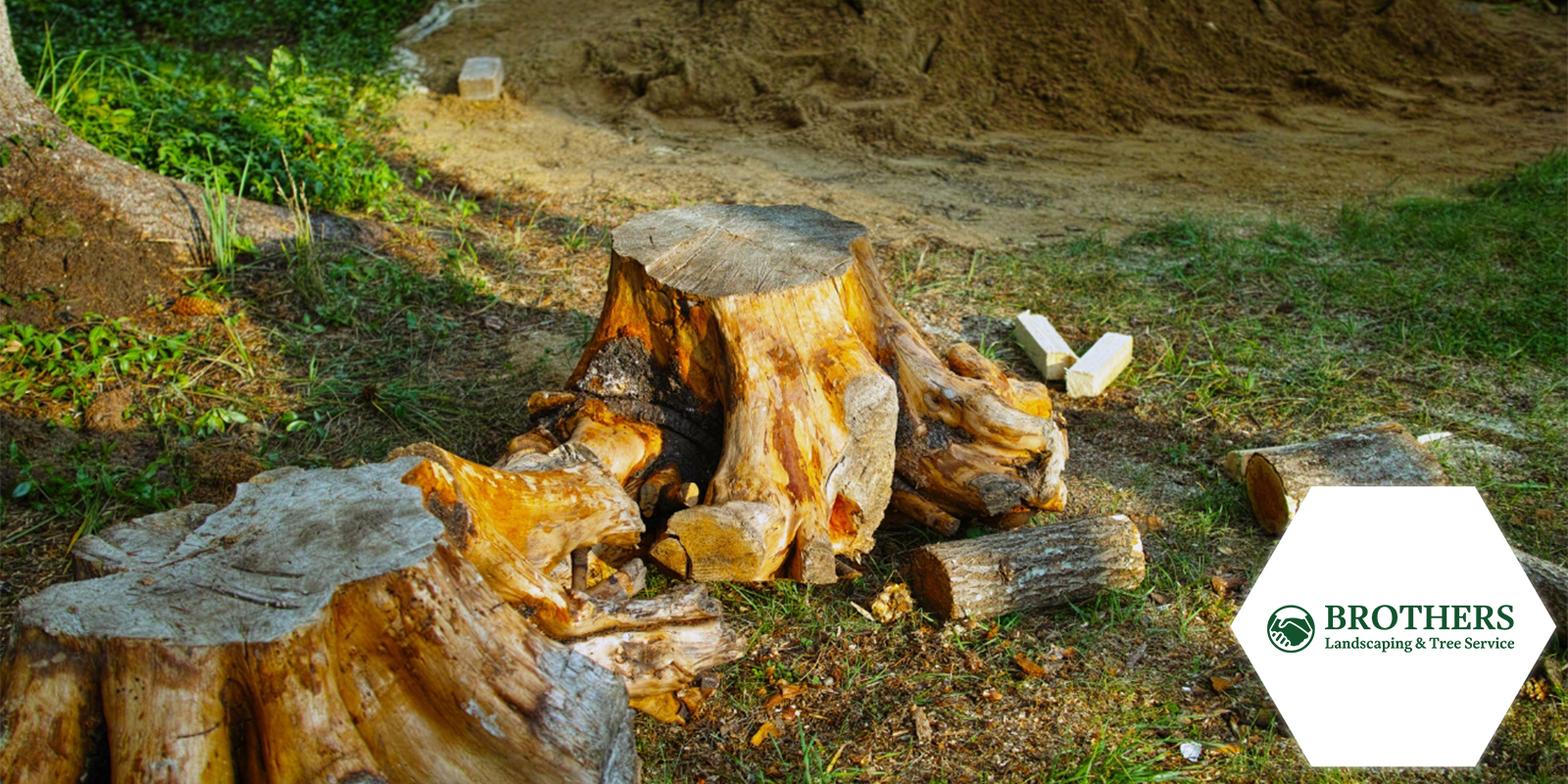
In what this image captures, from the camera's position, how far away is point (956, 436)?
10.4ft

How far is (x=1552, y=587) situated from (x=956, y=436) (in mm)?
1539

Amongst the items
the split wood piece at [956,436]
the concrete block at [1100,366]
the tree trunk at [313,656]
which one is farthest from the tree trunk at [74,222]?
the concrete block at [1100,366]

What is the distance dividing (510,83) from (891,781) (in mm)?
6549

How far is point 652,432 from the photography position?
3.10 m

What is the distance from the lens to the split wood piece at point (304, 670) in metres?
1.85

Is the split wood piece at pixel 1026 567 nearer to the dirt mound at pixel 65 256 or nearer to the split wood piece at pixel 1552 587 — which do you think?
the split wood piece at pixel 1552 587

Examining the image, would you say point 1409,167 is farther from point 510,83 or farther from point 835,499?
point 510,83

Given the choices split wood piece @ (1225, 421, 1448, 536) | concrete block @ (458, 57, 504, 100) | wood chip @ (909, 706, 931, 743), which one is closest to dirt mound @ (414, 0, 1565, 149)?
concrete block @ (458, 57, 504, 100)

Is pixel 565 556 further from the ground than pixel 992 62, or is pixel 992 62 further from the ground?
pixel 992 62

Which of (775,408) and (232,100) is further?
(232,100)

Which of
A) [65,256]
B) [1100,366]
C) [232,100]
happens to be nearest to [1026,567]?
[1100,366]

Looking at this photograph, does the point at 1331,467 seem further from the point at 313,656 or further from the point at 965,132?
the point at 965,132

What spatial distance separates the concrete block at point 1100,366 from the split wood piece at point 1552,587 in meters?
1.56

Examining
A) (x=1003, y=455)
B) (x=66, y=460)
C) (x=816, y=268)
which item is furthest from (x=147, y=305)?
(x=1003, y=455)
